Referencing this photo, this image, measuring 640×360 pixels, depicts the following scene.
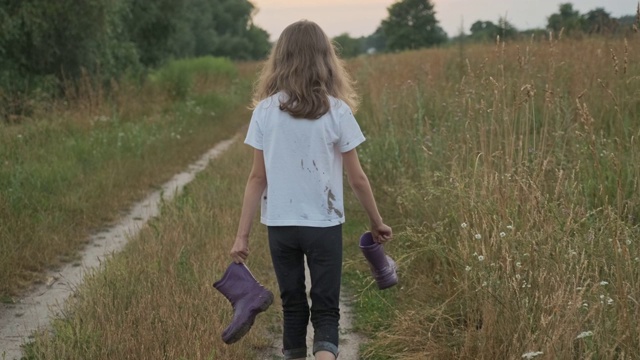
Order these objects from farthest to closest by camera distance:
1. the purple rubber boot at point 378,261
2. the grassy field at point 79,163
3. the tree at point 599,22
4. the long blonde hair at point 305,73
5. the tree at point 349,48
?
A: the tree at point 599,22, the grassy field at point 79,163, the tree at point 349,48, the purple rubber boot at point 378,261, the long blonde hair at point 305,73

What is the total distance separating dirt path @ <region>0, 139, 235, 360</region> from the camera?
4.54 m

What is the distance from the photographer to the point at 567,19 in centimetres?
970

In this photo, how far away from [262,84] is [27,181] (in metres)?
5.06

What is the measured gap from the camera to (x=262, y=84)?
11.4ft

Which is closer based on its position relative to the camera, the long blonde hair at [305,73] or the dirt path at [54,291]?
the long blonde hair at [305,73]

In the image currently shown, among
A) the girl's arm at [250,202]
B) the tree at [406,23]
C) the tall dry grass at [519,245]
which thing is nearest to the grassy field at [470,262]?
the tall dry grass at [519,245]

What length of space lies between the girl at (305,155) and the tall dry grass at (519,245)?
0.74 m

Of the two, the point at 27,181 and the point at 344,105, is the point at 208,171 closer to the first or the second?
the point at 27,181

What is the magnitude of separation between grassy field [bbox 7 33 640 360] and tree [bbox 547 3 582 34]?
2.20 m

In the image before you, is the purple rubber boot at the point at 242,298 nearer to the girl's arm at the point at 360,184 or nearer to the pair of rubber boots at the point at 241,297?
the pair of rubber boots at the point at 241,297

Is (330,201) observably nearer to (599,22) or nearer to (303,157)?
(303,157)

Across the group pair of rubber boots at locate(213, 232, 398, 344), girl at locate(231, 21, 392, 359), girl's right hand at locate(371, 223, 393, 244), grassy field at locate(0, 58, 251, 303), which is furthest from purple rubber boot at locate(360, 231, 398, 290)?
grassy field at locate(0, 58, 251, 303)

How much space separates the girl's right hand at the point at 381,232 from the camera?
3.55 m

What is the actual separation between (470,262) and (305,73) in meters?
1.44
